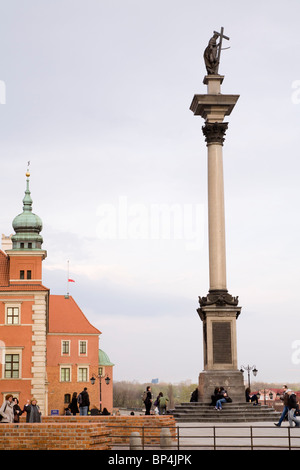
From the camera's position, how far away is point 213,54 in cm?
3794

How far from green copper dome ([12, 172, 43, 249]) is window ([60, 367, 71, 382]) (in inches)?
807

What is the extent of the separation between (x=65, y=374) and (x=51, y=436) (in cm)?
6167

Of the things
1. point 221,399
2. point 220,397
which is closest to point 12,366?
point 220,397

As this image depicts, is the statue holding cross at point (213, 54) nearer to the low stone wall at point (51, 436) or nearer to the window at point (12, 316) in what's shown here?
the low stone wall at point (51, 436)

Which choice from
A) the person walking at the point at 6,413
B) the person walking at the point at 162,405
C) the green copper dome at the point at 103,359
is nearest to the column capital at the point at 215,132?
the person walking at the point at 162,405

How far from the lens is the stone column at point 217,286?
3359cm

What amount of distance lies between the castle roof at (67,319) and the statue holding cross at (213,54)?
159 feet

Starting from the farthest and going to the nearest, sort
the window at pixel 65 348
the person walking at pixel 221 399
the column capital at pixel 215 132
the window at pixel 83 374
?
the window at pixel 65 348, the window at pixel 83 374, the column capital at pixel 215 132, the person walking at pixel 221 399

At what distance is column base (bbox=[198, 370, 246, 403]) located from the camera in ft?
110

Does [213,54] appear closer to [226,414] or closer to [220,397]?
[220,397]

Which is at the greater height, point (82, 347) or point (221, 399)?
point (82, 347)
